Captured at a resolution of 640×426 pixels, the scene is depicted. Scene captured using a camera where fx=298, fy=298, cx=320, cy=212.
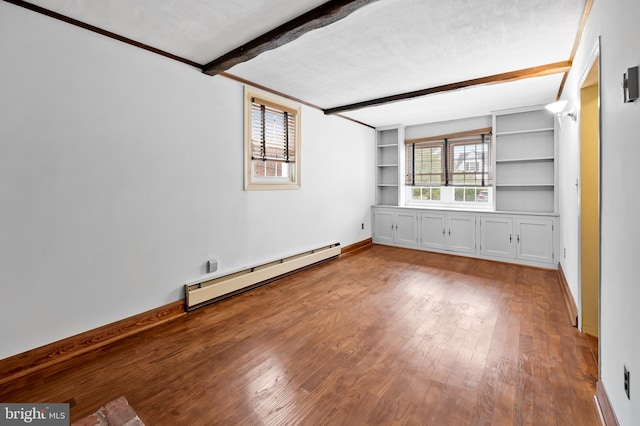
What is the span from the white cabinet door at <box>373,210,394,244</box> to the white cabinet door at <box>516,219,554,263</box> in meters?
2.21

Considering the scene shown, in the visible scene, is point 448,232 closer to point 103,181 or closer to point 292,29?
point 292,29

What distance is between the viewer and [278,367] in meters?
2.11

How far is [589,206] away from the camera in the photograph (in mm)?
2469

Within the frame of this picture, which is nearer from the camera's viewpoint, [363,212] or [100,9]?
[100,9]

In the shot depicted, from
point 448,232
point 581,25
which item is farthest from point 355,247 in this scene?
point 581,25

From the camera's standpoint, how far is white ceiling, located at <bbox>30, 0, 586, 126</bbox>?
2.15 meters

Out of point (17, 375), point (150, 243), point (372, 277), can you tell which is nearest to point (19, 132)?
point (150, 243)

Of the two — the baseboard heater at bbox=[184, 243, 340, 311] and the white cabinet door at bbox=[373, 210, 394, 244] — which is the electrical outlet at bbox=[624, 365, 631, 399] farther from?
the white cabinet door at bbox=[373, 210, 394, 244]

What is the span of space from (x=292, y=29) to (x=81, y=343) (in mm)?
2950

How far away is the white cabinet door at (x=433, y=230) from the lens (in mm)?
5520

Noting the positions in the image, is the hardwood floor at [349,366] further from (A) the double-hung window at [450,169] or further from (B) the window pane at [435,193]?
(B) the window pane at [435,193]

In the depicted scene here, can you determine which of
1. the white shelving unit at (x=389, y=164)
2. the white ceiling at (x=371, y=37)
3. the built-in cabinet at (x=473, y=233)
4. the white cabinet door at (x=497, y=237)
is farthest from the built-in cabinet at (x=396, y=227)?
the white ceiling at (x=371, y=37)

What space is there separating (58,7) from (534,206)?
6307mm

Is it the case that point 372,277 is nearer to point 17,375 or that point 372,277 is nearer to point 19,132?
point 17,375
